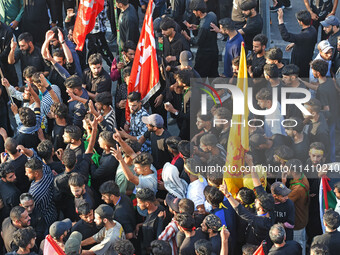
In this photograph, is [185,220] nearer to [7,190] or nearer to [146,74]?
[7,190]

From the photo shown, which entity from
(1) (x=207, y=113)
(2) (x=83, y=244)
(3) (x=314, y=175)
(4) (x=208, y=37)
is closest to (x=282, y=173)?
(3) (x=314, y=175)

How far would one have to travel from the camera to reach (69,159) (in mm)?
9625

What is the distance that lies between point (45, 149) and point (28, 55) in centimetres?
317

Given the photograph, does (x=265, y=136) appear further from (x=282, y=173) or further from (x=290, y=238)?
(x=290, y=238)

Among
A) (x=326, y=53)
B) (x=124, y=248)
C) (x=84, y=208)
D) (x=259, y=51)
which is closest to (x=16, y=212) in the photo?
(x=84, y=208)

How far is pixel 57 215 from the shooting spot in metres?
10.0

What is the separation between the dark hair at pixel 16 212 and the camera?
28.9ft

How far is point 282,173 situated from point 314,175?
43cm

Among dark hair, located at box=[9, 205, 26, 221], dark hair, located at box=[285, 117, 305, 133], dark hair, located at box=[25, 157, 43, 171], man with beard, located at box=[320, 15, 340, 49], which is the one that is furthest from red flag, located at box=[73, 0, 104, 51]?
dark hair, located at box=[9, 205, 26, 221]

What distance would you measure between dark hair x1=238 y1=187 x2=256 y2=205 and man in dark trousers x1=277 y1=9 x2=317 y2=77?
4118 mm

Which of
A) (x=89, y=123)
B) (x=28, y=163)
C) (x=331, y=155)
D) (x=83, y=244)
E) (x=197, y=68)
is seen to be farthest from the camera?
(x=197, y=68)

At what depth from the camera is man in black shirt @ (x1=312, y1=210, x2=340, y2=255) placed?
27.7 feet

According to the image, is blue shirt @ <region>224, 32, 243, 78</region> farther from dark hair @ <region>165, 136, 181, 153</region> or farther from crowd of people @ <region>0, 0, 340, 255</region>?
dark hair @ <region>165, 136, 181, 153</region>

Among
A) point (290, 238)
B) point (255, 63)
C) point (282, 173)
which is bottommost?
point (290, 238)
